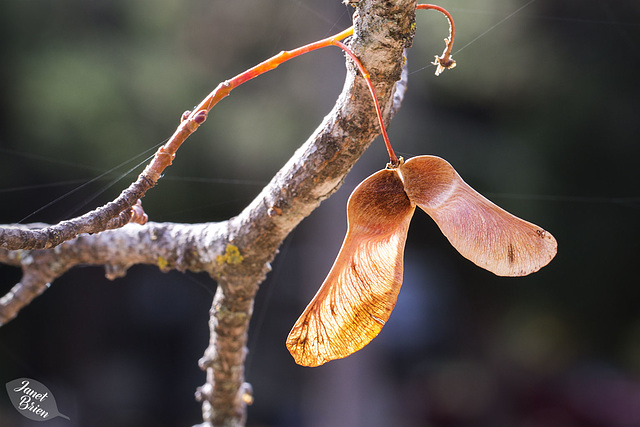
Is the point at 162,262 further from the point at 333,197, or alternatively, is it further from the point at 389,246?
the point at 333,197

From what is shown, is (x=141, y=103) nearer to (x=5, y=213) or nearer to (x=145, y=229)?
(x=5, y=213)

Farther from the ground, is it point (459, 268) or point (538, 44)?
point (538, 44)

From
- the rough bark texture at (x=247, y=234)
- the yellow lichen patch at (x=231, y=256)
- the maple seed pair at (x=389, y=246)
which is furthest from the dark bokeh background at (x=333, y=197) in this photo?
the maple seed pair at (x=389, y=246)

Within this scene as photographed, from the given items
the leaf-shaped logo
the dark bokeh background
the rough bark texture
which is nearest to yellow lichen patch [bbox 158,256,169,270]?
the rough bark texture

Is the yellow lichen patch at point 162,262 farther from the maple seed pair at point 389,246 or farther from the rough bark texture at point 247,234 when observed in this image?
the maple seed pair at point 389,246

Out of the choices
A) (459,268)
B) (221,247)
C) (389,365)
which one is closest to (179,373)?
(389,365)

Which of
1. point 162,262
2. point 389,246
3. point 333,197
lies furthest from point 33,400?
point 333,197
